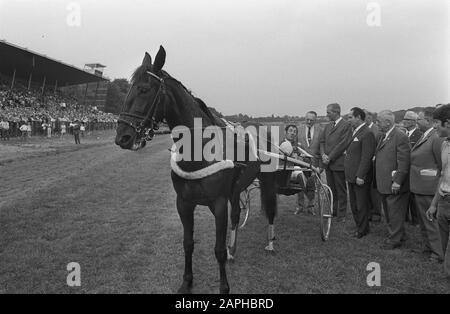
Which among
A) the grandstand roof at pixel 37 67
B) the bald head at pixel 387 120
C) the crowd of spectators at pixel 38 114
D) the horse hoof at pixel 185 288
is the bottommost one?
the horse hoof at pixel 185 288

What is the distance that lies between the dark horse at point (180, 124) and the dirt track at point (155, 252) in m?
0.72

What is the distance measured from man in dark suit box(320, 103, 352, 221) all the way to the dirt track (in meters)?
0.66

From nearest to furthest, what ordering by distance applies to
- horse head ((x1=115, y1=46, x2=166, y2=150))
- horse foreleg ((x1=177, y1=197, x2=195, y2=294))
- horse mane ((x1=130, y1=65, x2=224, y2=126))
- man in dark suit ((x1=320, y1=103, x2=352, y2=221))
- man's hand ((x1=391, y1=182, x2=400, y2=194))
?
horse head ((x1=115, y1=46, x2=166, y2=150)), horse mane ((x1=130, y1=65, x2=224, y2=126)), horse foreleg ((x1=177, y1=197, x2=195, y2=294)), man's hand ((x1=391, y1=182, x2=400, y2=194)), man in dark suit ((x1=320, y1=103, x2=352, y2=221))

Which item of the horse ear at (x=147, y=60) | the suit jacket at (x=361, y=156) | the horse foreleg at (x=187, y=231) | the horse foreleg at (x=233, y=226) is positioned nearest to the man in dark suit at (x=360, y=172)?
the suit jacket at (x=361, y=156)

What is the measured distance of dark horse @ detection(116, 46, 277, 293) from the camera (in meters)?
3.06

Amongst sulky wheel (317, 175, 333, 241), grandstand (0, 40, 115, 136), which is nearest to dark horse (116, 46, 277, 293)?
sulky wheel (317, 175, 333, 241)

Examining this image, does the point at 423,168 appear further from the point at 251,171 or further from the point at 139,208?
the point at 139,208

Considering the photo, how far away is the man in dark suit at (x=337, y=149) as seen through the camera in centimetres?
657

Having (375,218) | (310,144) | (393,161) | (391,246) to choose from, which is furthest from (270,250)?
(310,144)

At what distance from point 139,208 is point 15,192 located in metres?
3.35

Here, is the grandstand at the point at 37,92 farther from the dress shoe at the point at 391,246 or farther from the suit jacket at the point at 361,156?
the dress shoe at the point at 391,246

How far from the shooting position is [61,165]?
1295 centimetres

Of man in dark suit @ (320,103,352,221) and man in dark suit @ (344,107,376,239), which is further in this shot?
man in dark suit @ (320,103,352,221)

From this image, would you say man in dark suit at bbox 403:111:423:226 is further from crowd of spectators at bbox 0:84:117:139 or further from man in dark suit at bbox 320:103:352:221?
crowd of spectators at bbox 0:84:117:139
